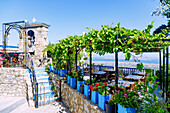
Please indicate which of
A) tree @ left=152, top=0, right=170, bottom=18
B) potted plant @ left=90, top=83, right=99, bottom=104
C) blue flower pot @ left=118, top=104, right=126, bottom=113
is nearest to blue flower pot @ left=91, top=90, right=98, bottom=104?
potted plant @ left=90, top=83, right=99, bottom=104

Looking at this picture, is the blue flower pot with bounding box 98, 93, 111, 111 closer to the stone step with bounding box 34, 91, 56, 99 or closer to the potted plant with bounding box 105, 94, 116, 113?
the potted plant with bounding box 105, 94, 116, 113

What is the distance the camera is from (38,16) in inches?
488

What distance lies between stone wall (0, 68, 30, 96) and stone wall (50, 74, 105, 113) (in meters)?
3.72

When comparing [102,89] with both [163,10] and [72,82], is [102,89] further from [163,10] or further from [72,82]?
[163,10]

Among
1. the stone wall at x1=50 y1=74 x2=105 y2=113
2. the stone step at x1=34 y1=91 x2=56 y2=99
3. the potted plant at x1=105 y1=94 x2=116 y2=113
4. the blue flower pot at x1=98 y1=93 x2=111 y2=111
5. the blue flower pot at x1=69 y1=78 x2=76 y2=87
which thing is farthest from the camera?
the stone step at x1=34 y1=91 x2=56 y2=99

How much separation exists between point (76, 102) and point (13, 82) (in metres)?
6.17

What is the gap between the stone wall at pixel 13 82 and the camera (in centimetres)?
841

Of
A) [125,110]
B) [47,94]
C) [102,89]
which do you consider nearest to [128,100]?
[125,110]

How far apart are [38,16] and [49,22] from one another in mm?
1275

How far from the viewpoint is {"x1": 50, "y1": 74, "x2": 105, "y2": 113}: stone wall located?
3568mm

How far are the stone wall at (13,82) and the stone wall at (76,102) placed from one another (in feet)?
12.2

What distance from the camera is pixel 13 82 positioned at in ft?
28.2

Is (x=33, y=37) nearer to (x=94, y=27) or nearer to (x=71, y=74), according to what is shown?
(x=71, y=74)

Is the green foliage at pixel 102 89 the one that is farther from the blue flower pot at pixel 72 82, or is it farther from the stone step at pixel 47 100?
the stone step at pixel 47 100
